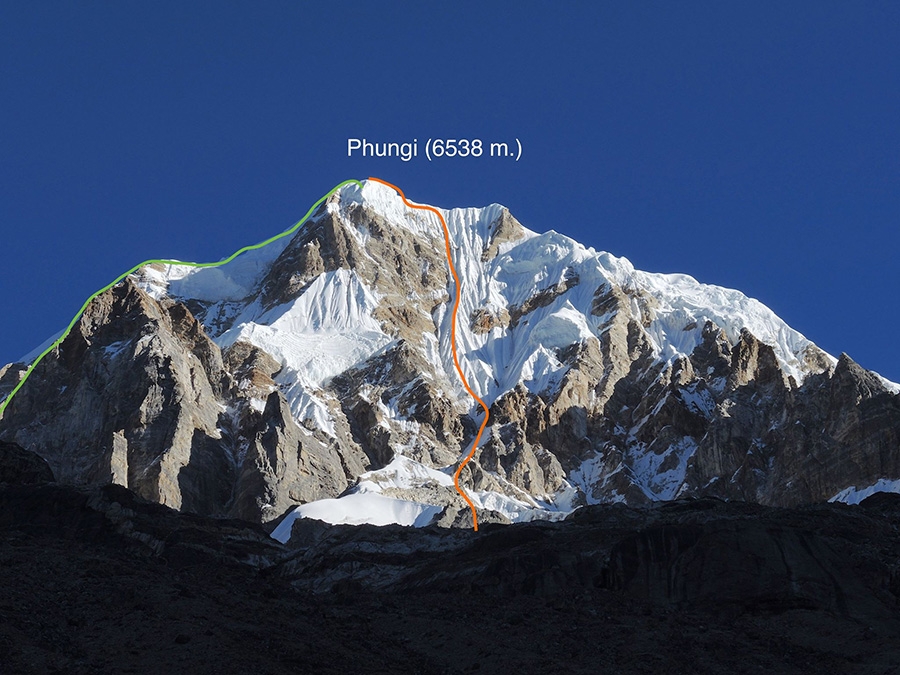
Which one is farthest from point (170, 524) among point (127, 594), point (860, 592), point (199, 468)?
point (199, 468)

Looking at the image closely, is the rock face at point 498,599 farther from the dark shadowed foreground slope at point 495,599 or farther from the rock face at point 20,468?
the rock face at point 20,468

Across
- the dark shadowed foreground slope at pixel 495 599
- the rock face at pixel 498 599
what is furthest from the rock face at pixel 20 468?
the rock face at pixel 498 599

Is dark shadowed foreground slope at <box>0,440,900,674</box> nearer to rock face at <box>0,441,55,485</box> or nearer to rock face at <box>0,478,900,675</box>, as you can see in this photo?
rock face at <box>0,478,900,675</box>

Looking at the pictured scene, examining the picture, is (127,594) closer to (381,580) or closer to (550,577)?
(550,577)

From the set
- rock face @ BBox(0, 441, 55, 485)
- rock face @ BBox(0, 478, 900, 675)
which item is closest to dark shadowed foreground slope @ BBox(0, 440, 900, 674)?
rock face @ BBox(0, 478, 900, 675)

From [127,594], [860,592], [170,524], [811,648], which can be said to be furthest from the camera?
[170,524]

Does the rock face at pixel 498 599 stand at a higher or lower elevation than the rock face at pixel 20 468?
lower

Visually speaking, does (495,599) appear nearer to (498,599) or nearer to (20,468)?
(498,599)

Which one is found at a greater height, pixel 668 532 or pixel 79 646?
pixel 668 532
